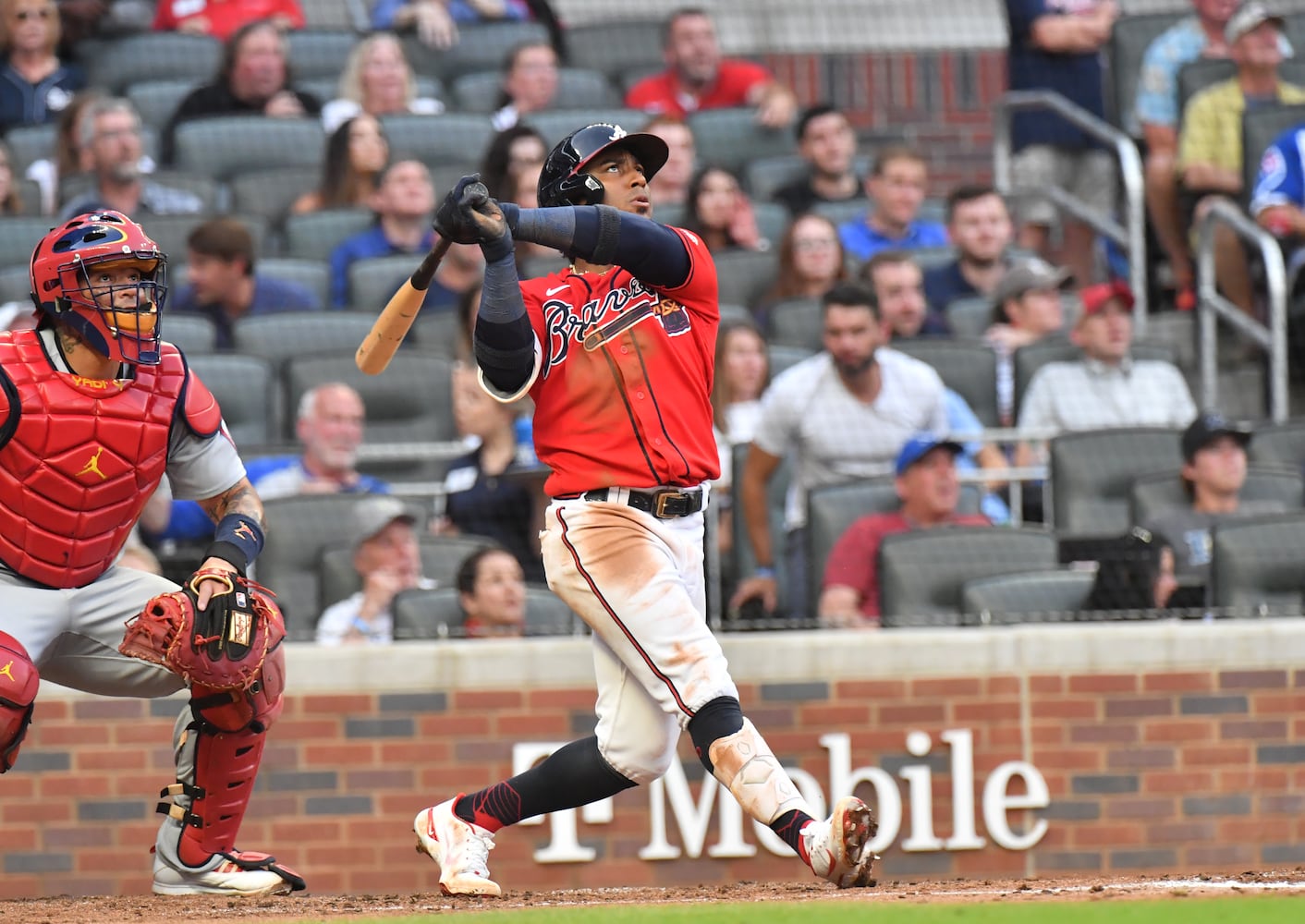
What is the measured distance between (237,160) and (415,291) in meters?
5.40

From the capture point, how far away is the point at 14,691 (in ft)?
14.7

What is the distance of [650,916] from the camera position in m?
4.35

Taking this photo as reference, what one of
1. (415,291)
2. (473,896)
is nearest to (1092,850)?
(473,896)

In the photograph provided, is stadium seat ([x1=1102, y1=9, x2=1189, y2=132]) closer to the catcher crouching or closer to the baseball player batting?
the baseball player batting

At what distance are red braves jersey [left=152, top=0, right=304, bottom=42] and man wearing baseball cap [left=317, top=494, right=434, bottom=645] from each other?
16.1 feet

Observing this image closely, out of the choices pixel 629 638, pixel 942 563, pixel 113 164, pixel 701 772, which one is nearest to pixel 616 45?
pixel 113 164


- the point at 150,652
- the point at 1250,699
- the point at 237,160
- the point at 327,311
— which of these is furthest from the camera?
the point at 237,160

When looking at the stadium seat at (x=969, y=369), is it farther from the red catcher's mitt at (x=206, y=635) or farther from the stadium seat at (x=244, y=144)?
the red catcher's mitt at (x=206, y=635)

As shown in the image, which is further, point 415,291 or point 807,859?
point 415,291

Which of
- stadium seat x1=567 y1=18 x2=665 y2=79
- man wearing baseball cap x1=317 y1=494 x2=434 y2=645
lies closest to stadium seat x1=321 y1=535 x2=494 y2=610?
man wearing baseball cap x1=317 y1=494 x2=434 y2=645

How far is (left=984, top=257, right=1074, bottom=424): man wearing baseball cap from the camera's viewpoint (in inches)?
330

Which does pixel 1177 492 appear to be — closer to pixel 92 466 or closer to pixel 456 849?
pixel 456 849

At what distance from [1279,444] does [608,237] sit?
428cm

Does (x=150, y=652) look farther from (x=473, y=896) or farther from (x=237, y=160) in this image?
(x=237, y=160)
